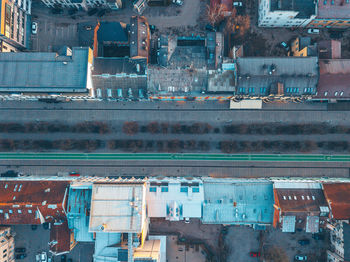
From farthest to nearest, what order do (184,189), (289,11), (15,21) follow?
(15,21) < (184,189) < (289,11)

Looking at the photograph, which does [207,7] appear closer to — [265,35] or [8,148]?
[265,35]

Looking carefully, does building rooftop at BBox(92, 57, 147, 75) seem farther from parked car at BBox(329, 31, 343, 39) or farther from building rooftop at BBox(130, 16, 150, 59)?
parked car at BBox(329, 31, 343, 39)

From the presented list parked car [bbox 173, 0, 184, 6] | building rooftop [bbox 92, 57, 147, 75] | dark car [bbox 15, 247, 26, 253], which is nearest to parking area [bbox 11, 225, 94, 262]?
dark car [bbox 15, 247, 26, 253]

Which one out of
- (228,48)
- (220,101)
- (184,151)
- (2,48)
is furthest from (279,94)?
(2,48)

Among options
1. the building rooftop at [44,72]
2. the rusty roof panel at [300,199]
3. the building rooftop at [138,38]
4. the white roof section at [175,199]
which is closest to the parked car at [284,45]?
the building rooftop at [138,38]

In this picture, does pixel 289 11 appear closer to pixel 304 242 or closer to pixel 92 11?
pixel 92 11

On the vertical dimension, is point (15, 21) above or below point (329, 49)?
above

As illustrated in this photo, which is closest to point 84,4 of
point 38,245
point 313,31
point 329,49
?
point 313,31
